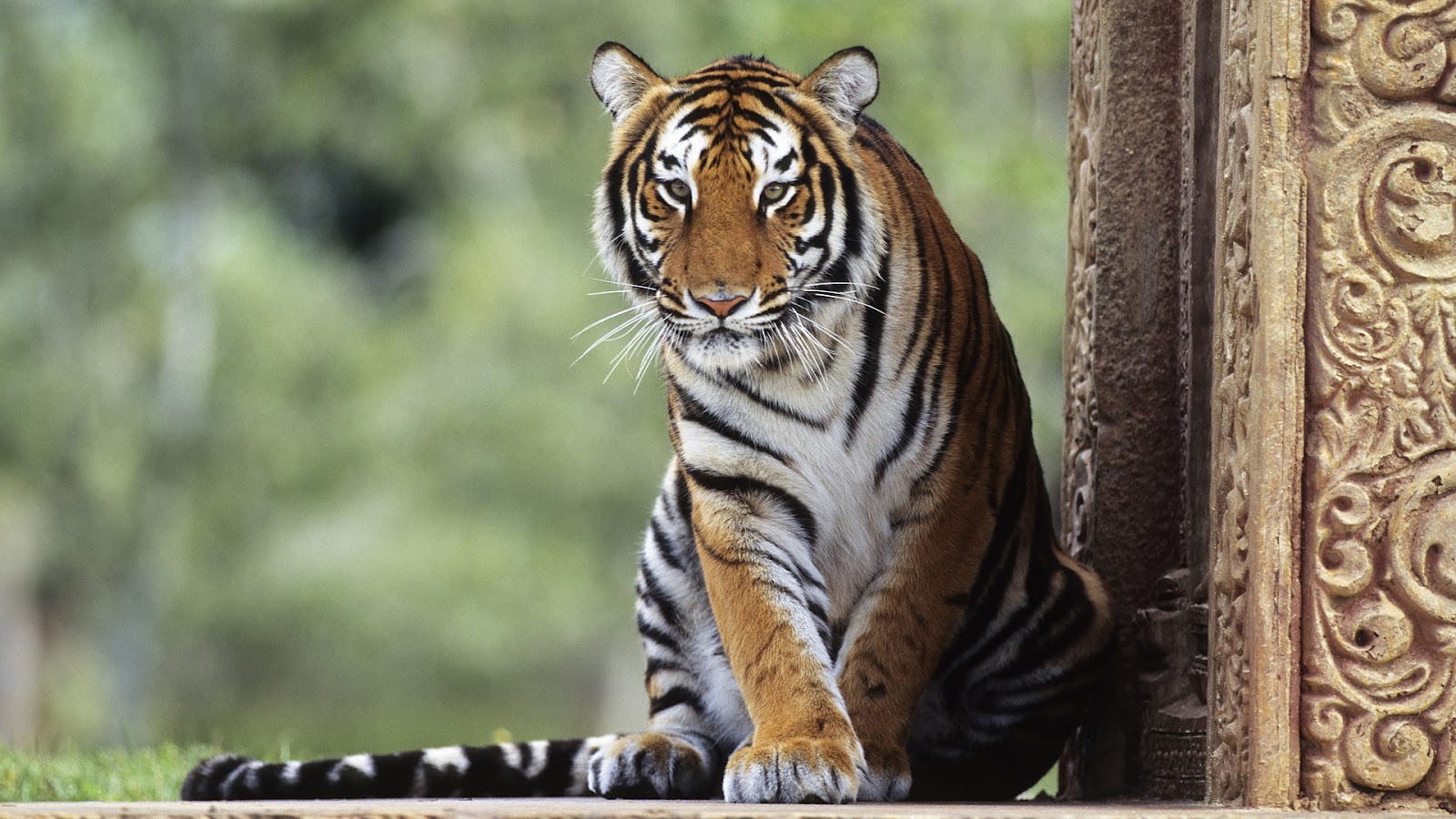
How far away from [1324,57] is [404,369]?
15.9m

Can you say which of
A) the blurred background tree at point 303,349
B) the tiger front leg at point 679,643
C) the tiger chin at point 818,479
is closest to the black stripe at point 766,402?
the tiger chin at point 818,479

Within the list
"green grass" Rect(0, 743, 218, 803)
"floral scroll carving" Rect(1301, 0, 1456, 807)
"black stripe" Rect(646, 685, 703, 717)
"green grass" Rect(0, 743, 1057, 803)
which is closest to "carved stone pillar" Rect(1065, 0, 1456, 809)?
"floral scroll carving" Rect(1301, 0, 1456, 807)

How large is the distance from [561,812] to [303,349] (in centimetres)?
1494

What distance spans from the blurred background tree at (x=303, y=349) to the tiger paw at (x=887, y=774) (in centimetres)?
1007

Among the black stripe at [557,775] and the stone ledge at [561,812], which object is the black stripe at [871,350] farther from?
the black stripe at [557,775]

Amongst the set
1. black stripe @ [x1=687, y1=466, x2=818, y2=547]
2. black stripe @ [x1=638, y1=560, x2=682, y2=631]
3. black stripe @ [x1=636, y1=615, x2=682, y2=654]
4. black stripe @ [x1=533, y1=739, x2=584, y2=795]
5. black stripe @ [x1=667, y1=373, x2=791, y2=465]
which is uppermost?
black stripe @ [x1=667, y1=373, x2=791, y2=465]

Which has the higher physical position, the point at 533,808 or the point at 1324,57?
the point at 1324,57

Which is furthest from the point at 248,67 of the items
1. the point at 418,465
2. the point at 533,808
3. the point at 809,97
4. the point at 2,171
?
the point at 533,808

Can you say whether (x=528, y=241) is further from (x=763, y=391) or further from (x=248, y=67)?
(x=763, y=391)

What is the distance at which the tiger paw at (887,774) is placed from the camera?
3869 mm

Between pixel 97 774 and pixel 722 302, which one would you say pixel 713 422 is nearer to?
pixel 722 302

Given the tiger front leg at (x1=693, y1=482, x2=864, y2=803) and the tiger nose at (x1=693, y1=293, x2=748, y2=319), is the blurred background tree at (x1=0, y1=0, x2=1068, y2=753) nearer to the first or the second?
the tiger front leg at (x1=693, y1=482, x2=864, y2=803)

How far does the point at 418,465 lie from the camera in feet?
60.3

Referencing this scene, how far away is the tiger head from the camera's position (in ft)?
12.9
